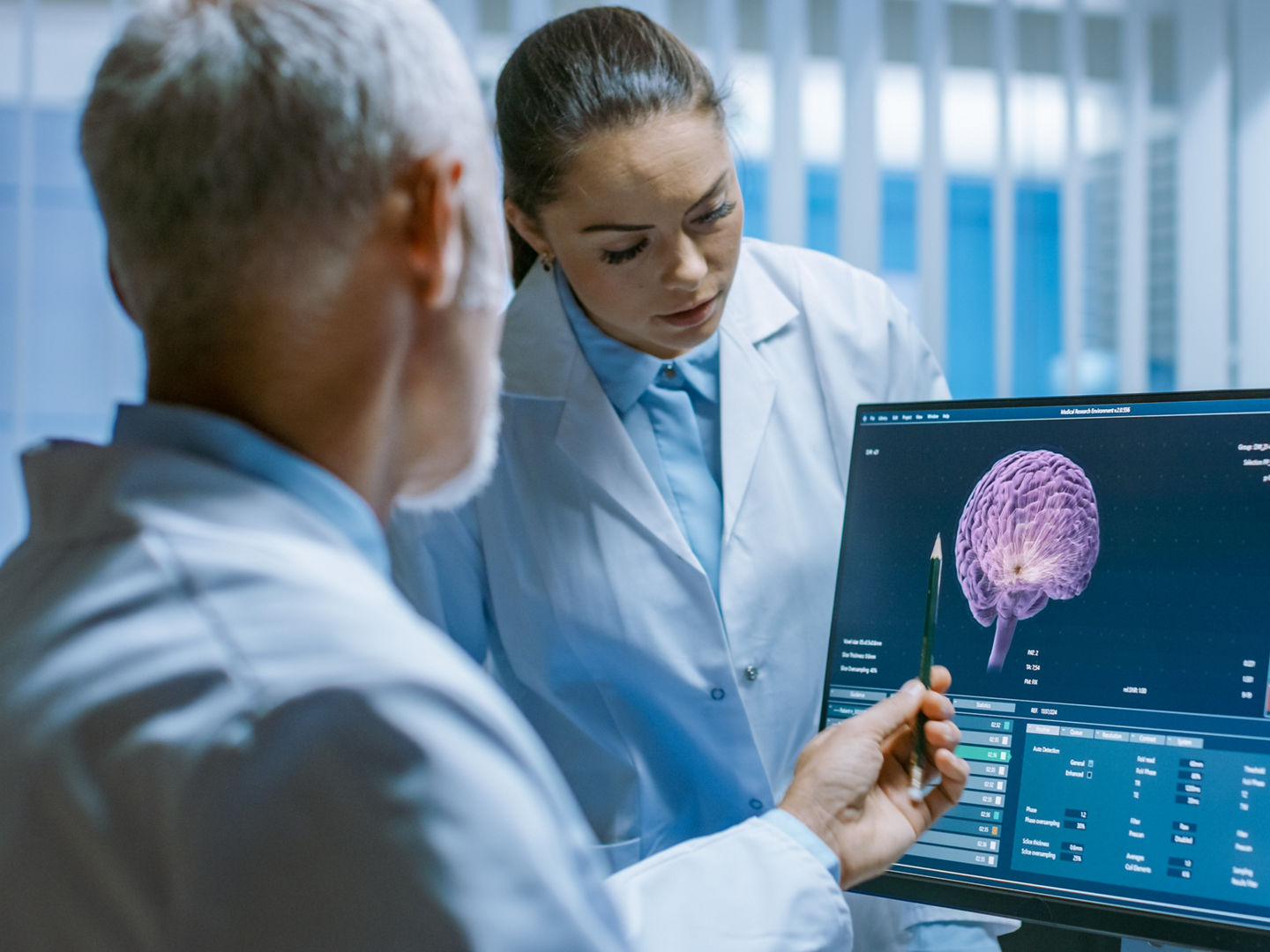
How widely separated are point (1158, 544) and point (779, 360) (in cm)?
59

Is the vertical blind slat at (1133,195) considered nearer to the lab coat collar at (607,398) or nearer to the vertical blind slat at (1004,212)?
the vertical blind slat at (1004,212)

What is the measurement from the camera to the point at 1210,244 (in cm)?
287

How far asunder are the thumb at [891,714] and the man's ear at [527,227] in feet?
2.37

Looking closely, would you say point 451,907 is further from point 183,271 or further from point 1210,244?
point 1210,244

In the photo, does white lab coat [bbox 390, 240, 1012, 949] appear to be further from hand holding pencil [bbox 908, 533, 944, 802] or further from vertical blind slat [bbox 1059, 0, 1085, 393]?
vertical blind slat [bbox 1059, 0, 1085, 393]

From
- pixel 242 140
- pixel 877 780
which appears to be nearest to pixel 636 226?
pixel 877 780

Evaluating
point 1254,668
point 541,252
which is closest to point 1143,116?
A: point 541,252

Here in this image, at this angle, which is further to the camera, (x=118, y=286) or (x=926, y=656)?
(x=926, y=656)

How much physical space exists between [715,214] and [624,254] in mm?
121

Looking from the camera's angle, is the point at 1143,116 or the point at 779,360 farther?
the point at 1143,116

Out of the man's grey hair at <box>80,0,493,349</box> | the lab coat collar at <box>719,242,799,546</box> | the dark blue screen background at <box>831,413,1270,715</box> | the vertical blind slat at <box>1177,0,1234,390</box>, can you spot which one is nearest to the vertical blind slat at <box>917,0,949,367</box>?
the vertical blind slat at <box>1177,0,1234,390</box>

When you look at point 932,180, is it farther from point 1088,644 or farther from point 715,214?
point 1088,644

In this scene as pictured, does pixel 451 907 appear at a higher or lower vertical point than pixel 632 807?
higher

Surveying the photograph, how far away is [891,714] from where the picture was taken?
1132 millimetres
